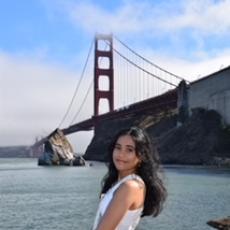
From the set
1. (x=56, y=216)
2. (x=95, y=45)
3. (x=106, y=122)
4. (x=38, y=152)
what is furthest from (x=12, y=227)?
(x=38, y=152)

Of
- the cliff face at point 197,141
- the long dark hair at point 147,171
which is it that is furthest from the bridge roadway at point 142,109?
the long dark hair at point 147,171

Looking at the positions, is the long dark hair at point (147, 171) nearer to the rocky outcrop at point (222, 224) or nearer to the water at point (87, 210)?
the rocky outcrop at point (222, 224)

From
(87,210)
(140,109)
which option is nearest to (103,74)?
(140,109)

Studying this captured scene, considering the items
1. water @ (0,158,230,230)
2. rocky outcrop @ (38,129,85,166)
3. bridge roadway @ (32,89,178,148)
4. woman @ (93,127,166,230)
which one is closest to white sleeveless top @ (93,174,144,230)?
woman @ (93,127,166,230)

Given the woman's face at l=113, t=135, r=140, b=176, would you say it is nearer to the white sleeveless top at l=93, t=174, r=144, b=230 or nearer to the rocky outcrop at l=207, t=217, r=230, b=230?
the white sleeveless top at l=93, t=174, r=144, b=230

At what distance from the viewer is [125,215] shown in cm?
271

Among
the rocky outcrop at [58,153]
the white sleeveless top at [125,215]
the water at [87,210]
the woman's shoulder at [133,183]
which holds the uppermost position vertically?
the rocky outcrop at [58,153]

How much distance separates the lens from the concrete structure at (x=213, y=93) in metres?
76.8

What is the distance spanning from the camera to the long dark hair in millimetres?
2930

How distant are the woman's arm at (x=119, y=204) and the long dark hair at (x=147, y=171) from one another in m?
0.16

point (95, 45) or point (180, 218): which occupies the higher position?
point (95, 45)

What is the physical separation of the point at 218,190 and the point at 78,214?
1263 centimetres

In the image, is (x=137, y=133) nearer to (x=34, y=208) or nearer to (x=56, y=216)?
(x=56, y=216)

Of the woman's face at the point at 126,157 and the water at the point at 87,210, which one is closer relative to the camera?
the woman's face at the point at 126,157
